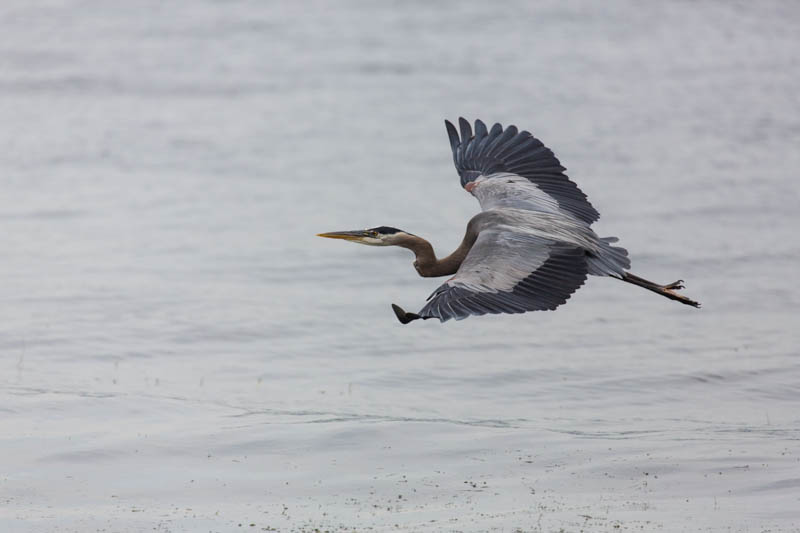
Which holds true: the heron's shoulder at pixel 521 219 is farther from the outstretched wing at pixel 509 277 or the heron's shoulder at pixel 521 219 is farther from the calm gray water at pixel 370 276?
the calm gray water at pixel 370 276

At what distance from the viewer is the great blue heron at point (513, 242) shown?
8.77 meters

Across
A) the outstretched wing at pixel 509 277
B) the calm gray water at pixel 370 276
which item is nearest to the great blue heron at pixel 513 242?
the outstretched wing at pixel 509 277

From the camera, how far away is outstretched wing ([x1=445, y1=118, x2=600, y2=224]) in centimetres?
1077

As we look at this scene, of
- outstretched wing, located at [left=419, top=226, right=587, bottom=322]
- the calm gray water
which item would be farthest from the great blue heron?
the calm gray water

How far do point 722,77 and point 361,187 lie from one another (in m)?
9.52

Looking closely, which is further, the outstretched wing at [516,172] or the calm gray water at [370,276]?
the outstretched wing at [516,172]

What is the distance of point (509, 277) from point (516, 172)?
7.60 feet

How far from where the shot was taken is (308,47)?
90.4 feet

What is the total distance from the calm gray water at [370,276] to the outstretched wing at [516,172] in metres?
1.77

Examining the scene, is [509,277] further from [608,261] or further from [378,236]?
[378,236]

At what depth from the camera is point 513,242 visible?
31.7ft

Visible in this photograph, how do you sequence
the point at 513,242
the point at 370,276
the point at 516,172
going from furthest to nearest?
the point at 370,276 < the point at 516,172 < the point at 513,242

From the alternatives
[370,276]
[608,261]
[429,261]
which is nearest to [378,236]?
[429,261]

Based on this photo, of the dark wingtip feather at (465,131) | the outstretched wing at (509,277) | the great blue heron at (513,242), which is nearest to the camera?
the outstretched wing at (509,277)
